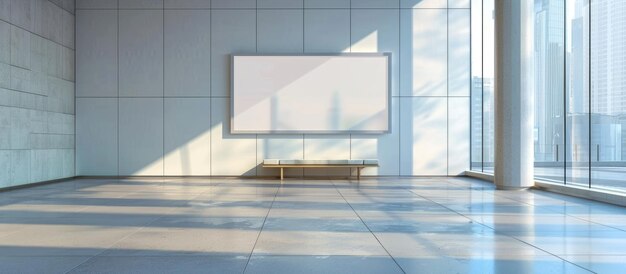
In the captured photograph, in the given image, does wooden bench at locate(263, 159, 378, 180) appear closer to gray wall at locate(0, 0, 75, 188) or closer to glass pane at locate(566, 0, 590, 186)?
glass pane at locate(566, 0, 590, 186)

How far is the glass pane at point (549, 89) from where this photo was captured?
10.1 meters

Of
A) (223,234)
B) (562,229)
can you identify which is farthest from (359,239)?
(562,229)

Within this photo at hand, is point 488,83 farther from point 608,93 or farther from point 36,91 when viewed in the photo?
point 36,91

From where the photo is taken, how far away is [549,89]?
10586 millimetres

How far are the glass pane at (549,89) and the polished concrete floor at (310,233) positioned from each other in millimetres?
1150

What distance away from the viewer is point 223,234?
5.59m

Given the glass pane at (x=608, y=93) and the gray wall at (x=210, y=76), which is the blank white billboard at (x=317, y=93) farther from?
the glass pane at (x=608, y=93)

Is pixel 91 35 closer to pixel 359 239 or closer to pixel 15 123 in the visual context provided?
pixel 15 123

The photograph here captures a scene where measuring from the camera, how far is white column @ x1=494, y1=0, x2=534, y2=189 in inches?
423

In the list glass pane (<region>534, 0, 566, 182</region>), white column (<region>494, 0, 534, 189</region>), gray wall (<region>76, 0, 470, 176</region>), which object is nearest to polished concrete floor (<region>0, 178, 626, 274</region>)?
white column (<region>494, 0, 534, 189</region>)

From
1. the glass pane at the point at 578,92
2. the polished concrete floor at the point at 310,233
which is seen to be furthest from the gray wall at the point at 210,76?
the glass pane at the point at 578,92

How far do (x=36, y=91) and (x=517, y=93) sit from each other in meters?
10.6

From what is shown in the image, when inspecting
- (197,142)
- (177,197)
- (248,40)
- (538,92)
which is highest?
(248,40)

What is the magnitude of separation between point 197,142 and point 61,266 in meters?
10.3
